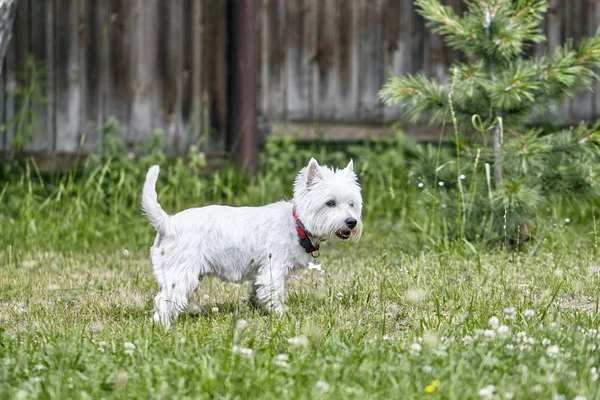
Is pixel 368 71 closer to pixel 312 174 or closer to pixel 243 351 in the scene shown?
pixel 312 174

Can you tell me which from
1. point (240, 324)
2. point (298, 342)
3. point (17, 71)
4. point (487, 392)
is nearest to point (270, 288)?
point (240, 324)

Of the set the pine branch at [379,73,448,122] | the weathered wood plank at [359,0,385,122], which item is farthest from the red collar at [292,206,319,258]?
the weathered wood plank at [359,0,385,122]

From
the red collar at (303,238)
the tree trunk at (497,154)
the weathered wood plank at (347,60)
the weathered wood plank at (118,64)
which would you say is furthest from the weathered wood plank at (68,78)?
the red collar at (303,238)

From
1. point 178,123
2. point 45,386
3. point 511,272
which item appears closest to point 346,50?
point 178,123

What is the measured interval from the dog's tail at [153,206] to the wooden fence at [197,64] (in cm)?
378

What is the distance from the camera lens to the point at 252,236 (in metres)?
4.54

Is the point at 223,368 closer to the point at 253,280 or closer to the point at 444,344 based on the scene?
the point at 444,344

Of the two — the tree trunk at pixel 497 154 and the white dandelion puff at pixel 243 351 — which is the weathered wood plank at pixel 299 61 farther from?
the white dandelion puff at pixel 243 351

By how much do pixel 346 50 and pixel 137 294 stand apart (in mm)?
4515

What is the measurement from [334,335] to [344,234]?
3.28 feet

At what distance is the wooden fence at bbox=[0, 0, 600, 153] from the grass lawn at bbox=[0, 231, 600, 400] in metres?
2.67

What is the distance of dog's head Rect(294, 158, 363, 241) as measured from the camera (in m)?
4.46

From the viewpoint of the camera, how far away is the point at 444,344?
139 inches

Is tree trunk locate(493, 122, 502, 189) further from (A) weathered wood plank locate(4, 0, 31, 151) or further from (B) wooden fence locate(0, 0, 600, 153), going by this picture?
(A) weathered wood plank locate(4, 0, 31, 151)
